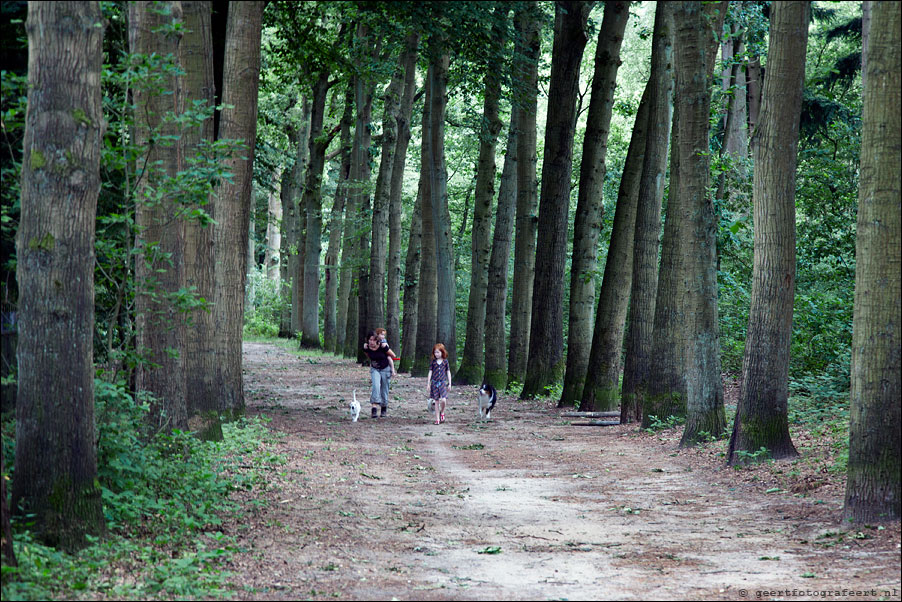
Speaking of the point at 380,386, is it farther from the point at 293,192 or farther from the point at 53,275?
the point at 293,192

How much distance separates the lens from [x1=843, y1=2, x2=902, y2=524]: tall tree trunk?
805 cm

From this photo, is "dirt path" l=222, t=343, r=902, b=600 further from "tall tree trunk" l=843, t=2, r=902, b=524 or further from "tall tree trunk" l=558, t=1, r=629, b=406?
"tall tree trunk" l=558, t=1, r=629, b=406

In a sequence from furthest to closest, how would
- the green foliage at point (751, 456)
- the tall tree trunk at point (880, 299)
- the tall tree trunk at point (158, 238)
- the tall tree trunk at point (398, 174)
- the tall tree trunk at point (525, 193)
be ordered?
the tall tree trunk at point (398, 174) < the tall tree trunk at point (525, 193) < the green foliage at point (751, 456) < the tall tree trunk at point (158, 238) < the tall tree trunk at point (880, 299)

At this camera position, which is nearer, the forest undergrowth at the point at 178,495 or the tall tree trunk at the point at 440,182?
the forest undergrowth at the point at 178,495

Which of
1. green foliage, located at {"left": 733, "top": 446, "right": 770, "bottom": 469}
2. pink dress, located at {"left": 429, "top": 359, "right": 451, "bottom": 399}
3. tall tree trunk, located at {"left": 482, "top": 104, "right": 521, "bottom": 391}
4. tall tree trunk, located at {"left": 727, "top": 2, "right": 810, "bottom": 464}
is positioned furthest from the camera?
tall tree trunk, located at {"left": 482, "top": 104, "right": 521, "bottom": 391}

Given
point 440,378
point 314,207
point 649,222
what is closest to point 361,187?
point 314,207

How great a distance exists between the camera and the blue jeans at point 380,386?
60.4 ft

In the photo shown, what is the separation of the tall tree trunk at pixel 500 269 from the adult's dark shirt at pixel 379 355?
672cm

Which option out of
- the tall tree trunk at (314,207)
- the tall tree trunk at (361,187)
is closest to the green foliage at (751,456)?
the tall tree trunk at (361,187)

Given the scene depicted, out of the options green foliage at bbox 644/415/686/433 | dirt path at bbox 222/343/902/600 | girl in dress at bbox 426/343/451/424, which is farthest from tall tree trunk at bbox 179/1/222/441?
green foliage at bbox 644/415/686/433

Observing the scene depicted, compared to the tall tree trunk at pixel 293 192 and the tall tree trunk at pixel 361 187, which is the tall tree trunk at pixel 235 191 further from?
the tall tree trunk at pixel 293 192

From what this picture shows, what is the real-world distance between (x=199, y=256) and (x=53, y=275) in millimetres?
5610

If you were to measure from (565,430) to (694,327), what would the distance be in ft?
14.9

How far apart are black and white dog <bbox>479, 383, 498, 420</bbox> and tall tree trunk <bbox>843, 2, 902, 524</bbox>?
10.6 m
